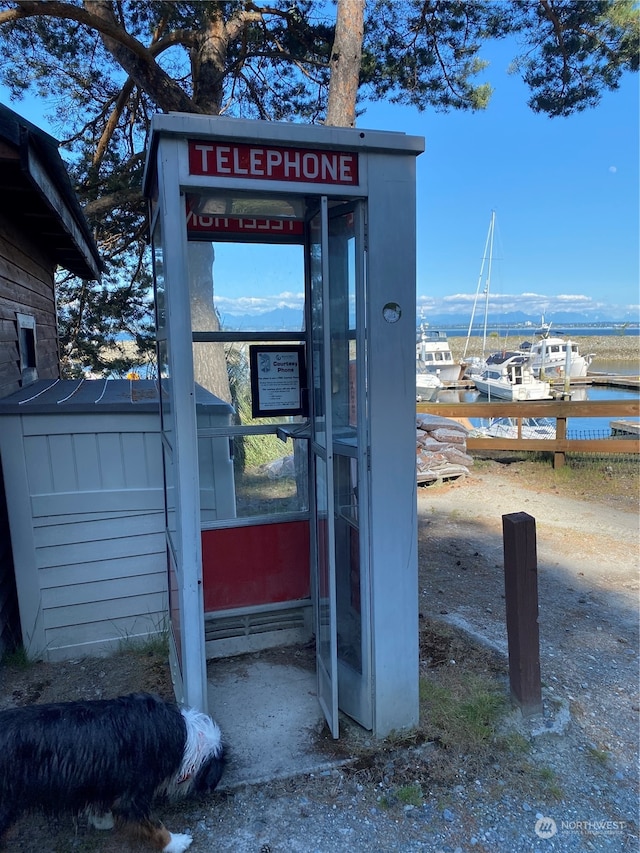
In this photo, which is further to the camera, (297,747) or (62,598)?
(62,598)

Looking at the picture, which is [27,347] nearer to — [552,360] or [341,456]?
[341,456]

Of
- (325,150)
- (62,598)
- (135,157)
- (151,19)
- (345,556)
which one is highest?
(151,19)

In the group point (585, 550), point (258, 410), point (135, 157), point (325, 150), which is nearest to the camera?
point (325, 150)

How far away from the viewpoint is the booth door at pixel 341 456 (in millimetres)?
2461

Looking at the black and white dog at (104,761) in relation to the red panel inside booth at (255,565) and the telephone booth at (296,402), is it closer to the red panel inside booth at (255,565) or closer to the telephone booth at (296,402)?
the telephone booth at (296,402)

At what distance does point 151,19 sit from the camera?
727 centimetres

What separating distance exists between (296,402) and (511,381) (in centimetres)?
2778

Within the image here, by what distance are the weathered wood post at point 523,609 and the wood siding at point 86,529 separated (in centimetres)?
224

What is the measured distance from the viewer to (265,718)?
2.86 m

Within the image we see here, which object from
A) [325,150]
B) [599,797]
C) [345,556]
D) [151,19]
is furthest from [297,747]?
[151,19]

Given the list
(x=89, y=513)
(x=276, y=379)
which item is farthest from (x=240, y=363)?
(x=89, y=513)

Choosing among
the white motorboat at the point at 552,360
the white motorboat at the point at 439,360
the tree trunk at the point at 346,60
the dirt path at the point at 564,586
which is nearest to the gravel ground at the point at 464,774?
the dirt path at the point at 564,586

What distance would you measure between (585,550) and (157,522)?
4.25 metres

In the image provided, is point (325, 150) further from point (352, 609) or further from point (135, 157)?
point (135, 157)
